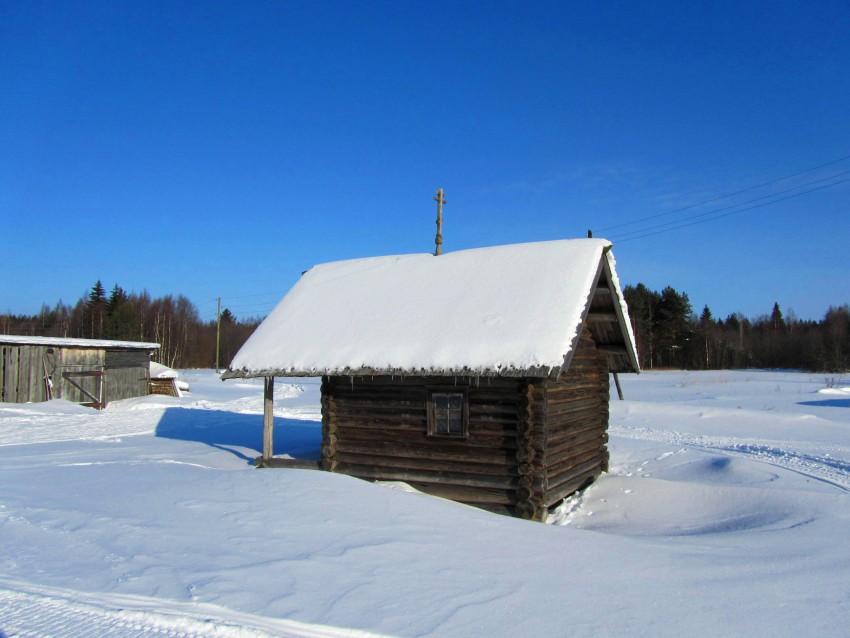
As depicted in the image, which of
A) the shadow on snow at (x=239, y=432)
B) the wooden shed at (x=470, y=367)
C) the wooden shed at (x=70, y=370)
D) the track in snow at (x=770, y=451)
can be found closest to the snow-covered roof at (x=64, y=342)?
the wooden shed at (x=70, y=370)

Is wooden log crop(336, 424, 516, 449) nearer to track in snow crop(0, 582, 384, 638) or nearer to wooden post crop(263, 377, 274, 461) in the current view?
wooden post crop(263, 377, 274, 461)

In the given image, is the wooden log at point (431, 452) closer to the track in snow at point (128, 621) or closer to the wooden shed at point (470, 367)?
the wooden shed at point (470, 367)

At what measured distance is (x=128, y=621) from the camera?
18.0 feet

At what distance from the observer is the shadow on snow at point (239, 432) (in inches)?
690

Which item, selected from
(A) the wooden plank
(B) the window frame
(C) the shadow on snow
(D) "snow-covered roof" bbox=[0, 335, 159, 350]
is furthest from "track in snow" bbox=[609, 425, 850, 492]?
(D) "snow-covered roof" bbox=[0, 335, 159, 350]

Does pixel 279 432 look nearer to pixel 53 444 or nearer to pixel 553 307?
pixel 53 444

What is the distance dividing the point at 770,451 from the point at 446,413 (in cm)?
1253

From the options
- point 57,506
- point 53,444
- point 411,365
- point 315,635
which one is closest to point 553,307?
point 411,365

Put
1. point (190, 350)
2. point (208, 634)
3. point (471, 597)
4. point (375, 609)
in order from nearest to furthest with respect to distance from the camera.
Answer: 1. point (208, 634)
2. point (375, 609)
3. point (471, 597)
4. point (190, 350)

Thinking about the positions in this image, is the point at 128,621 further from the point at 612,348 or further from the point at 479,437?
the point at 612,348

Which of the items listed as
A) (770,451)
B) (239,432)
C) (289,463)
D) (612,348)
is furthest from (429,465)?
(239,432)

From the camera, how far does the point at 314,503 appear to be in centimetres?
973

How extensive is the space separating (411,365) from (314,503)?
307 centimetres

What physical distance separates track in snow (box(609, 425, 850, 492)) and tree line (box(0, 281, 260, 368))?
67.8 metres
